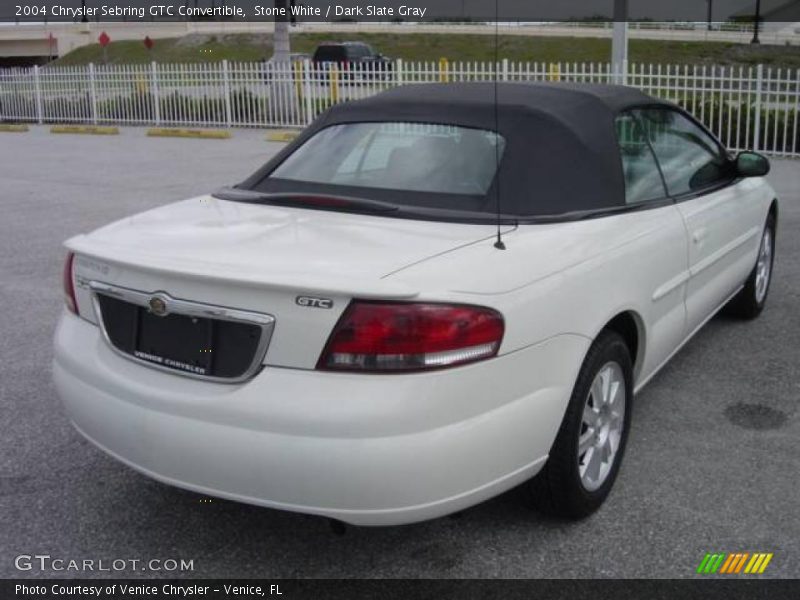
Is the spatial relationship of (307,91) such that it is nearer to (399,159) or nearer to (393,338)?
(399,159)

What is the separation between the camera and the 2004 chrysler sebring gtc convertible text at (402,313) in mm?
2600

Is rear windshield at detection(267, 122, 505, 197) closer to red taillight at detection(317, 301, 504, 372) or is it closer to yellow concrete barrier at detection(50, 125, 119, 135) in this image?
red taillight at detection(317, 301, 504, 372)

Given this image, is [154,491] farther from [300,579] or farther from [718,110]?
[718,110]

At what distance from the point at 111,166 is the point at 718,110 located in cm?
1011

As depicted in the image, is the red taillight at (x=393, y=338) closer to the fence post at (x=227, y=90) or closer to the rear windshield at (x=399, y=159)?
the rear windshield at (x=399, y=159)

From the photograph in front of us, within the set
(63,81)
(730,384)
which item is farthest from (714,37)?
(730,384)

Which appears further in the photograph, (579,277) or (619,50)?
(619,50)

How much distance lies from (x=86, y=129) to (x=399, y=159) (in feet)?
64.4

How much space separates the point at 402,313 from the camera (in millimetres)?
2607

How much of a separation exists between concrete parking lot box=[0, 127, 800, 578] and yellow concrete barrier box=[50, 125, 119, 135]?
16.8m

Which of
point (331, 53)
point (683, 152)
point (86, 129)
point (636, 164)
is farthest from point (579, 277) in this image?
point (331, 53)

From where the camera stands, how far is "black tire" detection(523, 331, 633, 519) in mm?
3084

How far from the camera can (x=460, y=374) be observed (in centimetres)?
264

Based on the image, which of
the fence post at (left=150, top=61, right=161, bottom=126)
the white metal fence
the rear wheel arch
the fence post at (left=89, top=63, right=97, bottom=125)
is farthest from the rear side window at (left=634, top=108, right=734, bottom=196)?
the fence post at (left=89, top=63, right=97, bottom=125)
